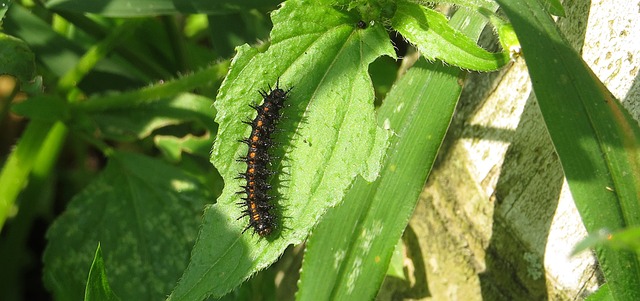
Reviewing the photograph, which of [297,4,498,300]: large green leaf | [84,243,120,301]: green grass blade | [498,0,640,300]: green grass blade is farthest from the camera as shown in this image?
[297,4,498,300]: large green leaf

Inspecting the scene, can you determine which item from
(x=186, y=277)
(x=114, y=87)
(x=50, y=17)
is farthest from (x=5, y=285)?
(x=186, y=277)

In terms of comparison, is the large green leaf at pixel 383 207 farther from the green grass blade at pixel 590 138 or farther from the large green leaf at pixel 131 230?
the large green leaf at pixel 131 230

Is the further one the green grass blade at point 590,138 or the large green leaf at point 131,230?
the large green leaf at point 131,230

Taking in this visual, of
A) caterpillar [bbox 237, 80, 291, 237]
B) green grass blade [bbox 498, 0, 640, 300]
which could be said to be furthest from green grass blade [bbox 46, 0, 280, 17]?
green grass blade [bbox 498, 0, 640, 300]

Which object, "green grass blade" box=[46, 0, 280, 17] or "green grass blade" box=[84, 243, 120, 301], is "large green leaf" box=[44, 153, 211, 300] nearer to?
"green grass blade" box=[46, 0, 280, 17]

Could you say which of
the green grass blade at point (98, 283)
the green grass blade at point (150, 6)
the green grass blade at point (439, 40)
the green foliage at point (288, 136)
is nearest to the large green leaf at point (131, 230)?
the green foliage at point (288, 136)

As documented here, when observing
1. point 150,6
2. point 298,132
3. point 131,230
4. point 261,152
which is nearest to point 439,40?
point 298,132

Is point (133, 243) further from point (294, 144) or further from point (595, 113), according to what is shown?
point (595, 113)
